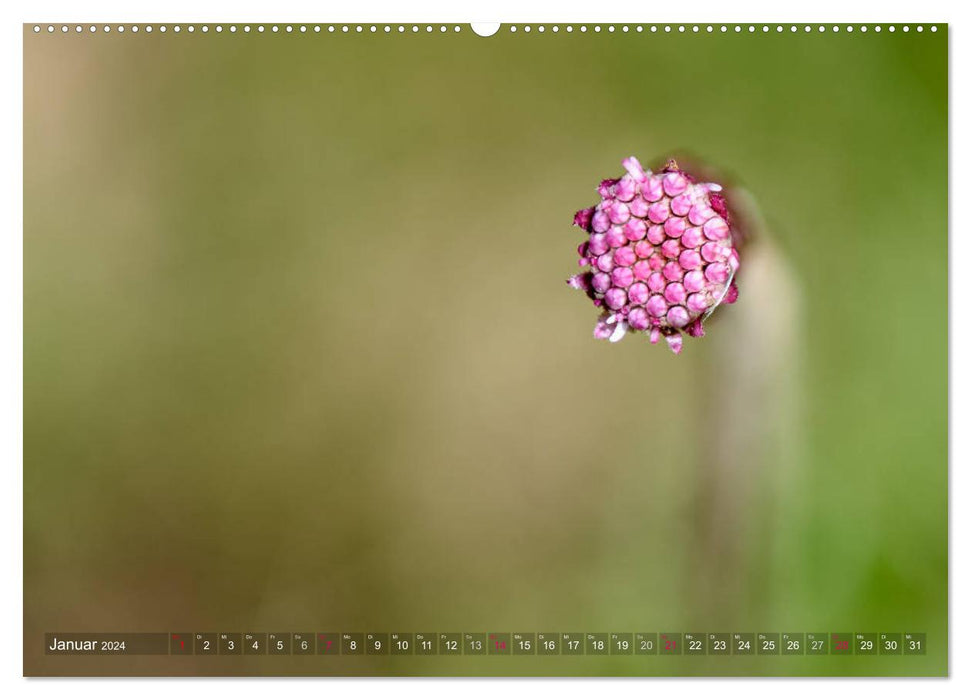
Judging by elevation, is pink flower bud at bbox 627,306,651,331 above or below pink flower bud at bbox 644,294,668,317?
below

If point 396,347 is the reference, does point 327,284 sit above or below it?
above

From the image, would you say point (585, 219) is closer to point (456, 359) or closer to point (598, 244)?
point (598, 244)

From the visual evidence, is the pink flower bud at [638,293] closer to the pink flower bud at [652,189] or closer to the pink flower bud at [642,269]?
the pink flower bud at [642,269]

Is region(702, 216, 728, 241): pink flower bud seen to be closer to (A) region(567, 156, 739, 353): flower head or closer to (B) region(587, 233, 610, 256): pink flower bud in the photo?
(A) region(567, 156, 739, 353): flower head

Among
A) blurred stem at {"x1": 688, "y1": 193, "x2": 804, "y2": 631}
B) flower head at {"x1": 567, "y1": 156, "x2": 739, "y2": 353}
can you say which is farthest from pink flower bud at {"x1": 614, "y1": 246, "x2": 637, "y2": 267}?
blurred stem at {"x1": 688, "y1": 193, "x2": 804, "y2": 631}

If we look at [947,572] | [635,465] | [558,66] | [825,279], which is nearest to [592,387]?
[635,465]

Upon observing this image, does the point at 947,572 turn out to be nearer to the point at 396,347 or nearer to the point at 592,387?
the point at 592,387

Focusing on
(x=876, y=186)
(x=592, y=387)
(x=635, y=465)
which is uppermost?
(x=876, y=186)
